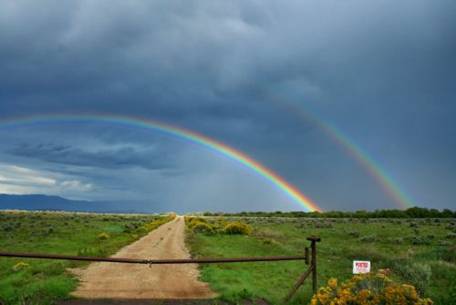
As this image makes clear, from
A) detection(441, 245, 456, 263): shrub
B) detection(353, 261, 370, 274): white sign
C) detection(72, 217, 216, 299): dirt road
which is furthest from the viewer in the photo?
detection(441, 245, 456, 263): shrub

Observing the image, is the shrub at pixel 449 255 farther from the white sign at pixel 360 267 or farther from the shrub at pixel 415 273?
the white sign at pixel 360 267

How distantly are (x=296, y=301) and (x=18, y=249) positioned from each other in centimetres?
2580

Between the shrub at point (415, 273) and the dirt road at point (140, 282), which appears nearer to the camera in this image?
the dirt road at point (140, 282)

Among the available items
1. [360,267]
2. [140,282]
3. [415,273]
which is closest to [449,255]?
[415,273]

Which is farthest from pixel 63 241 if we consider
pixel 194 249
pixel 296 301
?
pixel 296 301

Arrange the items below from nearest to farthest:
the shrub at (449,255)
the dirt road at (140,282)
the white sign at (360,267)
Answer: the white sign at (360,267)
the dirt road at (140,282)
the shrub at (449,255)

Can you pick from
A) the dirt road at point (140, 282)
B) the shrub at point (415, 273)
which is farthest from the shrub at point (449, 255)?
the dirt road at point (140, 282)

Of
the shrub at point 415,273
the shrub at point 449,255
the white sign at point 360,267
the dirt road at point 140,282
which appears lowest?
the dirt road at point 140,282

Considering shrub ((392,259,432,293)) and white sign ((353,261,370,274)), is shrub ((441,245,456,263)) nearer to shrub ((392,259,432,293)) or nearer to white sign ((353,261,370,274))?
shrub ((392,259,432,293))

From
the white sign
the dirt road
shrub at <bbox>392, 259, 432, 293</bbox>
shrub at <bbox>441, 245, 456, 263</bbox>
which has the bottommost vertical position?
the dirt road

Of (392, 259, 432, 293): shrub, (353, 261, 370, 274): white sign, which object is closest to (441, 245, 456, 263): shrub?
(392, 259, 432, 293): shrub

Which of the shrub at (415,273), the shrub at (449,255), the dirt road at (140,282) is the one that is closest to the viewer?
the dirt road at (140,282)

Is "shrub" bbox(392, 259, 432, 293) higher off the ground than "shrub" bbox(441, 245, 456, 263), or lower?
lower

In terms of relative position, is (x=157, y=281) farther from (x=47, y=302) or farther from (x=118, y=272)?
(x=47, y=302)
